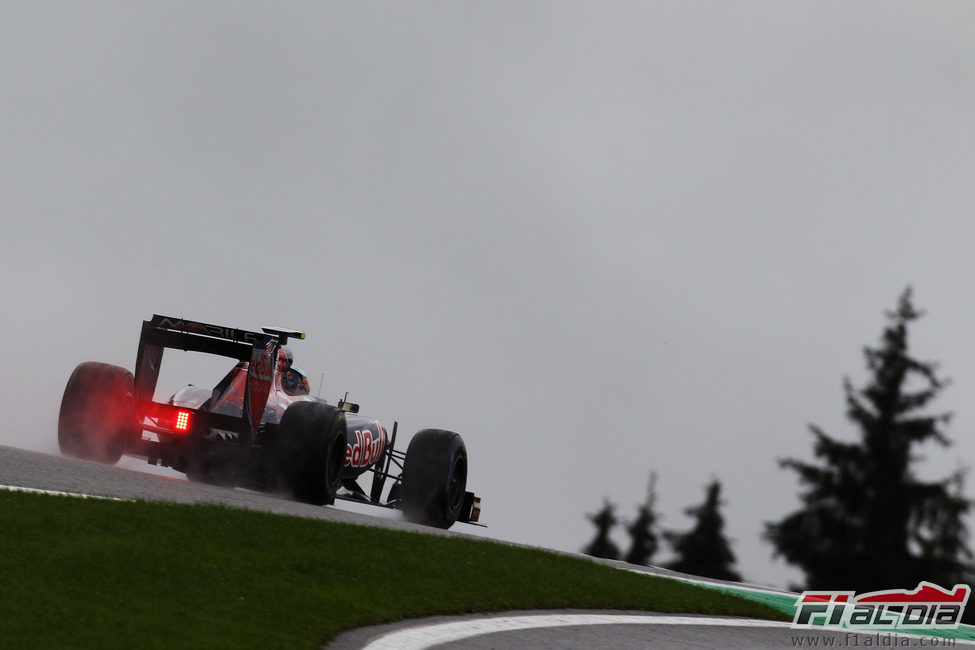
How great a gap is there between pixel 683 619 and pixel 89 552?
15.6 feet

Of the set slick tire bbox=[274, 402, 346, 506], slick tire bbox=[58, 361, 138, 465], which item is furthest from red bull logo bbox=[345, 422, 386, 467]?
slick tire bbox=[58, 361, 138, 465]

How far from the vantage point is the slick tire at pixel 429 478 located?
601 inches

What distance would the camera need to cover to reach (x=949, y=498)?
31984mm

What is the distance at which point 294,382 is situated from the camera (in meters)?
15.4

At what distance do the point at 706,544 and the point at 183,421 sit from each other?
78.4ft

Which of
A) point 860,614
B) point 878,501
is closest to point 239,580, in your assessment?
point 860,614

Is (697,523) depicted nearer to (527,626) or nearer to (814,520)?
(814,520)

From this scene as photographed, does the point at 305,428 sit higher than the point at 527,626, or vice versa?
the point at 305,428

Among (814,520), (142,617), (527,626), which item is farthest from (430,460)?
(814,520)

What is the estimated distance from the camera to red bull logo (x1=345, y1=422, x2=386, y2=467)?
50.0ft

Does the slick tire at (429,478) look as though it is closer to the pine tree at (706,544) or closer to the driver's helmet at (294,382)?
the driver's helmet at (294,382)

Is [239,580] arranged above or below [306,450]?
below

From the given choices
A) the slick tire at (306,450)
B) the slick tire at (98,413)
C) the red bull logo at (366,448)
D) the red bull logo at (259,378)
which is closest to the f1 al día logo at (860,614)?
the slick tire at (306,450)

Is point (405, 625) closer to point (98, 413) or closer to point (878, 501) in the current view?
point (98, 413)
